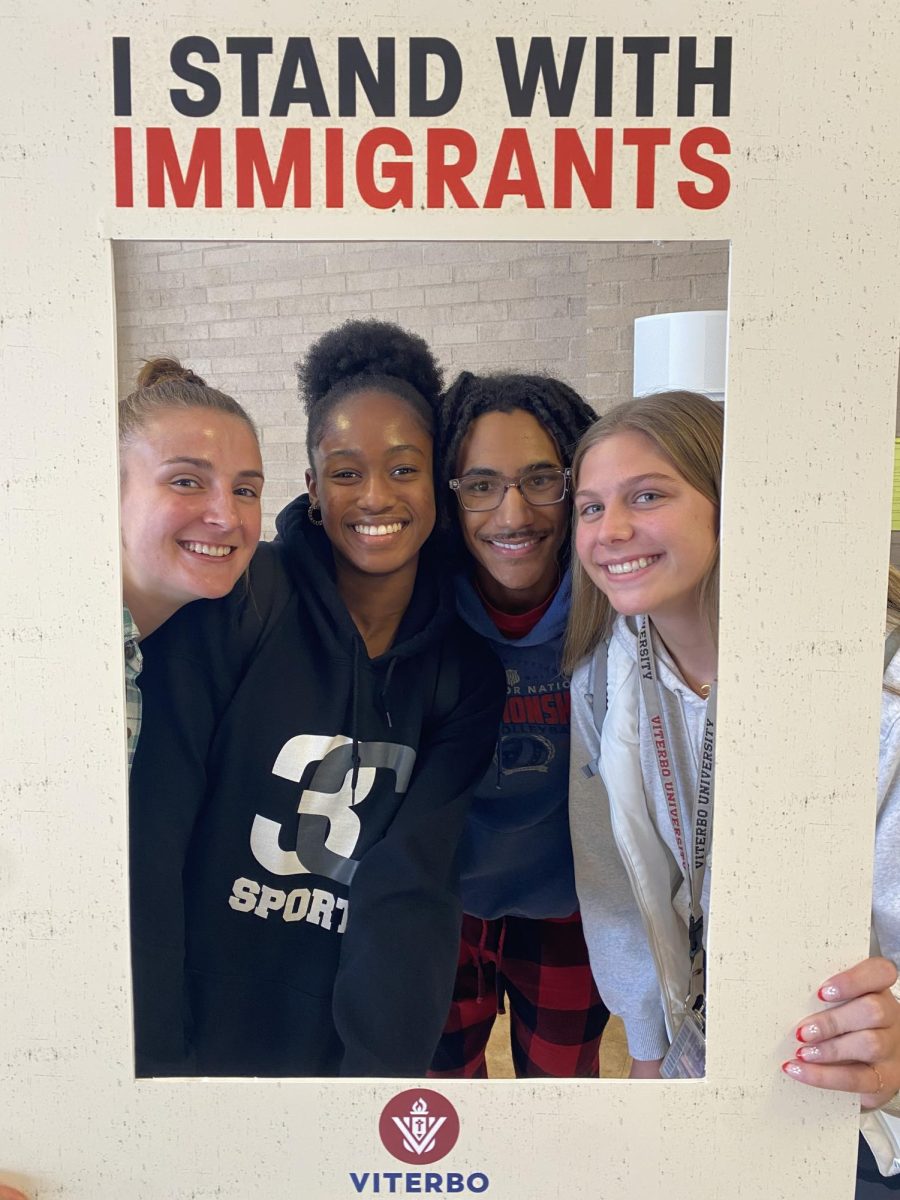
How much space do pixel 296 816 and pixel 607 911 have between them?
378mm

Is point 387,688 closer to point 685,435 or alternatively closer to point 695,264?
point 685,435

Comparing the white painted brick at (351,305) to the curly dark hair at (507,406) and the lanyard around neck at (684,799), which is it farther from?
the lanyard around neck at (684,799)

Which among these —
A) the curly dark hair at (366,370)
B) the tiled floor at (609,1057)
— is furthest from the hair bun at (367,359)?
the tiled floor at (609,1057)

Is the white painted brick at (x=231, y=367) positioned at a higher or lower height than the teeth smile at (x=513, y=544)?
higher

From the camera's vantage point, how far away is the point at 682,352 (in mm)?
948

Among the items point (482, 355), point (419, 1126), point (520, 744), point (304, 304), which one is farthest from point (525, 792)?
point (304, 304)

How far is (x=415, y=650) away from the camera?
101 centimetres

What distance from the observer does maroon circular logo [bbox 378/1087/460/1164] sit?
100 centimetres

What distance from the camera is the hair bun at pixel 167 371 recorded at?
95cm

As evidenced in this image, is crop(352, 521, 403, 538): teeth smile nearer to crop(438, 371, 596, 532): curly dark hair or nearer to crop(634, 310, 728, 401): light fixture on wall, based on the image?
crop(438, 371, 596, 532): curly dark hair

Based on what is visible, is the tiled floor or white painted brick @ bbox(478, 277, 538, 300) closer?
white painted brick @ bbox(478, 277, 538, 300)

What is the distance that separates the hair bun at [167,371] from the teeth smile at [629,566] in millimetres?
484

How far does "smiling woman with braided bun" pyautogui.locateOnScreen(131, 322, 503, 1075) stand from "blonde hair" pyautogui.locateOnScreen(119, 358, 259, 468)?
0.48ft

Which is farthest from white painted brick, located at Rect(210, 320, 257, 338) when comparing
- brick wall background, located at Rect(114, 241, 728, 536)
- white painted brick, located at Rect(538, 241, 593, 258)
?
white painted brick, located at Rect(538, 241, 593, 258)
